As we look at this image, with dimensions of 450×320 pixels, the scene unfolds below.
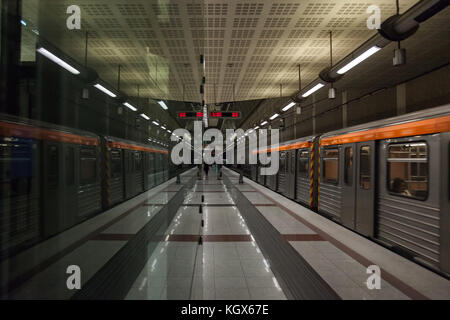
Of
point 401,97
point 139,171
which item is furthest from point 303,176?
point 139,171

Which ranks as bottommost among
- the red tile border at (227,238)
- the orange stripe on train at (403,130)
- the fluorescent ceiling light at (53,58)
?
the red tile border at (227,238)

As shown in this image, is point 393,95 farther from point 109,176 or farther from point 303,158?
point 109,176

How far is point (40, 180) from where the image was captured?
4324 millimetres

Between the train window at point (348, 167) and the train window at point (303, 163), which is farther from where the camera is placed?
the train window at point (303, 163)

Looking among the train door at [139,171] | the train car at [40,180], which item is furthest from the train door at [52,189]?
the train door at [139,171]

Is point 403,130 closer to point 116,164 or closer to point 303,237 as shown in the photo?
point 303,237

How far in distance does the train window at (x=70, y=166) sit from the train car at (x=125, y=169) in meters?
1.74

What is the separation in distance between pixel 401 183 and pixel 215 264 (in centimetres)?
334

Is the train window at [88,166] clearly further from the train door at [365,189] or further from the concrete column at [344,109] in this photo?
the concrete column at [344,109]

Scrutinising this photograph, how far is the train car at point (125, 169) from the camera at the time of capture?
7430 millimetres

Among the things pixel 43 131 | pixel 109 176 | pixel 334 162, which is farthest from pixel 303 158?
pixel 43 131

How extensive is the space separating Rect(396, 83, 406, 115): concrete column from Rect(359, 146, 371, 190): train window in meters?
3.67

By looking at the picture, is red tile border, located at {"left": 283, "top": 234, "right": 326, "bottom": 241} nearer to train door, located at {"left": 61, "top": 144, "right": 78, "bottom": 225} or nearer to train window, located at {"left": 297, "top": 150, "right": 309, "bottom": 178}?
train window, located at {"left": 297, "top": 150, "right": 309, "bottom": 178}

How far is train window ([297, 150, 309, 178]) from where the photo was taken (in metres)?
7.75
